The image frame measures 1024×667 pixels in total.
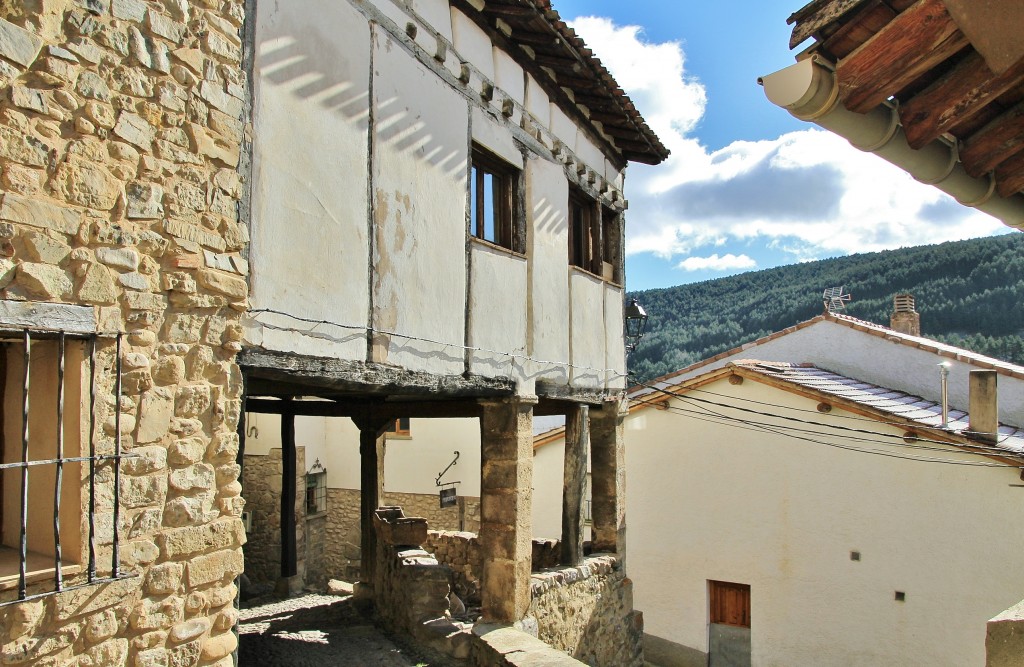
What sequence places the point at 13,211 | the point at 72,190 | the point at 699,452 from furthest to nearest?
the point at 699,452 → the point at 72,190 → the point at 13,211

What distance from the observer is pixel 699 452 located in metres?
11.8

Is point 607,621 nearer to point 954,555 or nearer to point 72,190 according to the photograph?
point 954,555

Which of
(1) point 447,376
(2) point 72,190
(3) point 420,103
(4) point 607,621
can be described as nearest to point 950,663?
(4) point 607,621

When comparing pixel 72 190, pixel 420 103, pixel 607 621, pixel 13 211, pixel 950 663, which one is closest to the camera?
pixel 13 211

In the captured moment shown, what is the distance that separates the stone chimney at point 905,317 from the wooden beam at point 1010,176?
50.5 feet

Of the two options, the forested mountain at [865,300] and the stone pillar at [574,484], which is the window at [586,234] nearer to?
the stone pillar at [574,484]

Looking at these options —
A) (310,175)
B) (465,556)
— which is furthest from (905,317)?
(310,175)

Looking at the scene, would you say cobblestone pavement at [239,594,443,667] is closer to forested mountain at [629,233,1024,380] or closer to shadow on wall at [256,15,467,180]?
shadow on wall at [256,15,467,180]

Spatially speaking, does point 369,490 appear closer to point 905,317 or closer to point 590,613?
point 590,613

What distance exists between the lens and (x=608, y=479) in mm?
8484

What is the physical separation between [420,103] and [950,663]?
1010 cm

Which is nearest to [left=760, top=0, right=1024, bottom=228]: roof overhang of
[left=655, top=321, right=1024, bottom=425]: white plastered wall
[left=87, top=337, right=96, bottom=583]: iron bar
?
[left=87, top=337, right=96, bottom=583]: iron bar

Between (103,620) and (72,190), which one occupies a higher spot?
(72,190)

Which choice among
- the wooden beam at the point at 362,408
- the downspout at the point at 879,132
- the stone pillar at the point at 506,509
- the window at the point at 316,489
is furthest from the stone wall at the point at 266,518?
the downspout at the point at 879,132
